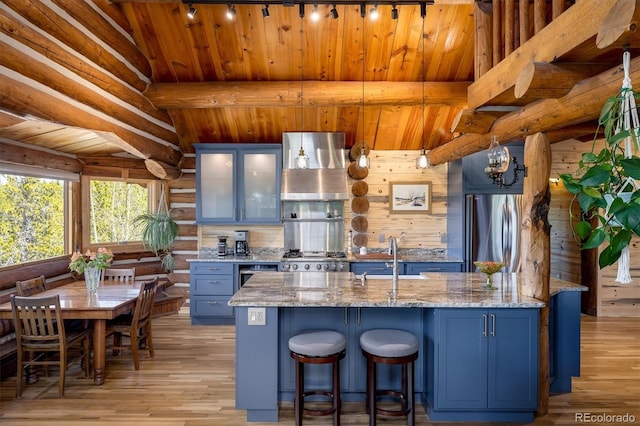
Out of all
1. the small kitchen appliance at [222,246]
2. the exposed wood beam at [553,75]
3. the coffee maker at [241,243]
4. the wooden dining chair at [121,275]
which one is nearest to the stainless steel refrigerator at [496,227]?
the exposed wood beam at [553,75]

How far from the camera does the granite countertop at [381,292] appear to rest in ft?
9.46

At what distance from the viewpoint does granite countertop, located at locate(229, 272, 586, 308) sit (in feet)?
9.46

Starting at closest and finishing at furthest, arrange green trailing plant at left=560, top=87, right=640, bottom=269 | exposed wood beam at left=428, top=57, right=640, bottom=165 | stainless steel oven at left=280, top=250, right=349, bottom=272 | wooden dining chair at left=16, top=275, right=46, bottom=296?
green trailing plant at left=560, top=87, right=640, bottom=269, exposed wood beam at left=428, top=57, right=640, bottom=165, wooden dining chair at left=16, top=275, right=46, bottom=296, stainless steel oven at left=280, top=250, right=349, bottom=272

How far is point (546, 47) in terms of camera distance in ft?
7.57

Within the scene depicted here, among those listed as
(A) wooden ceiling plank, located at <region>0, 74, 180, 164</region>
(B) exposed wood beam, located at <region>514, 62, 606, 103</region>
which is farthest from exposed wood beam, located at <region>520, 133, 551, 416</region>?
(A) wooden ceiling plank, located at <region>0, 74, 180, 164</region>

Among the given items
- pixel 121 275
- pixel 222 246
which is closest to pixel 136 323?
pixel 121 275

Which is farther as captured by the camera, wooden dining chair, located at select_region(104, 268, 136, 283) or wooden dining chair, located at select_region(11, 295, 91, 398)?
wooden dining chair, located at select_region(104, 268, 136, 283)

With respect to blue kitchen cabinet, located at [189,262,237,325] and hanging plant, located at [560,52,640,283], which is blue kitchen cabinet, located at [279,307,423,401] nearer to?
hanging plant, located at [560,52,640,283]

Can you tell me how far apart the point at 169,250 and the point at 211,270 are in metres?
1.21

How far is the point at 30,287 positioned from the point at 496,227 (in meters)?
5.60

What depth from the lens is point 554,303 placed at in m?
3.56

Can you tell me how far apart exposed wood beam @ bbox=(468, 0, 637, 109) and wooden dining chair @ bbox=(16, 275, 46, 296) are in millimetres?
4640

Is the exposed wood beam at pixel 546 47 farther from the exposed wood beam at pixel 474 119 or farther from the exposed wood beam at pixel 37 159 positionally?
the exposed wood beam at pixel 37 159

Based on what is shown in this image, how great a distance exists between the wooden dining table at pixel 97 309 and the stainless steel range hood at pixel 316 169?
249 cm
